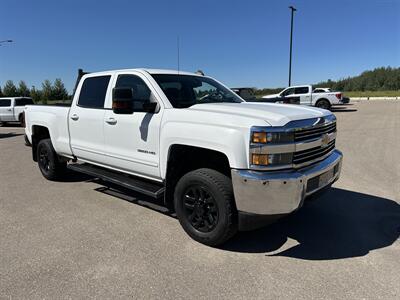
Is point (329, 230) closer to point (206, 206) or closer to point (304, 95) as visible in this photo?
point (206, 206)

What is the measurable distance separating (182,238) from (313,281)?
154 cm

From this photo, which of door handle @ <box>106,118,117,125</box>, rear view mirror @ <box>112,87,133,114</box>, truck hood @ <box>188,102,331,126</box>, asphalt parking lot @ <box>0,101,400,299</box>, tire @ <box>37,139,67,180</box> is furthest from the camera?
tire @ <box>37,139,67,180</box>

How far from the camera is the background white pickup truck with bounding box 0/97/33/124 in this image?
65.1 feet

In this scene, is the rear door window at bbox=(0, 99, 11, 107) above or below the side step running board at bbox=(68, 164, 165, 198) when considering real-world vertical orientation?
above

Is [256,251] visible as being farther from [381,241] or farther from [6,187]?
[6,187]

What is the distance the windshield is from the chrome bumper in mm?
1405

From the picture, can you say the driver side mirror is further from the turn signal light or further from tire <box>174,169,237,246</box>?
the turn signal light

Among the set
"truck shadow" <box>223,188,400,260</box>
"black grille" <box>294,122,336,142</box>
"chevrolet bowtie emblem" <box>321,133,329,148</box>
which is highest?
"black grille" <box>294,122,336,142</box>

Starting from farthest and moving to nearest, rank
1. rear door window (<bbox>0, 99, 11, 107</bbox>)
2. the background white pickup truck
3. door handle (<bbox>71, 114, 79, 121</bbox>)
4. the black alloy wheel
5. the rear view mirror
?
rear door window (<bbox>0, 99, 11, 107</bbox>), the background white pickup truck, door handle (<bbox>71, 114, 79, 121</bbox>), the rear view mirror, the black alloy wheel

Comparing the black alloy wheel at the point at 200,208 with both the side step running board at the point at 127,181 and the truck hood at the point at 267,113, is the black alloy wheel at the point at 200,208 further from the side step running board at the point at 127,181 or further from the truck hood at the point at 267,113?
the truck hood at the point at 267,113

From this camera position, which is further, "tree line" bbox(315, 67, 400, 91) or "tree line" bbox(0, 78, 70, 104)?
"tree line" bbox(315, 67, 400, 91)

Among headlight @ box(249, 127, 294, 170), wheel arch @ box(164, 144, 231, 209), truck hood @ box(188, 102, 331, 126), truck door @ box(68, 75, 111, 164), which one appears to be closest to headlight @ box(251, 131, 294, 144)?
headlight @ box(249, 127, 294, 170)

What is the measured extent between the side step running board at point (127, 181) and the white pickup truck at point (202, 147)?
0.05ft

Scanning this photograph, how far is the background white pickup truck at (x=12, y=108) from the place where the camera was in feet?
65.1
